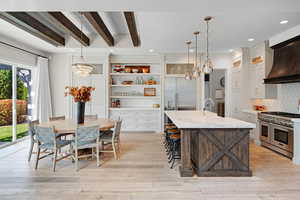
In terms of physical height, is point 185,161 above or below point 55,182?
above

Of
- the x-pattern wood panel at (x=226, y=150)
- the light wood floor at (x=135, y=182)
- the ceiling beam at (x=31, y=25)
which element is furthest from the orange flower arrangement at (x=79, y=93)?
the x-pattern wood panel at (x=226, y=150)

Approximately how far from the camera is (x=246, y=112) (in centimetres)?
494

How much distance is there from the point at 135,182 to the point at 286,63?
13.2ft

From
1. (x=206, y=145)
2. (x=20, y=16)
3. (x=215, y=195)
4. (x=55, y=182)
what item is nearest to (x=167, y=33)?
(x=206, y=145)

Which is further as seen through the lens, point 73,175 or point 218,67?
point 218,67

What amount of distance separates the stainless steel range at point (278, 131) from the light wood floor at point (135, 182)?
0.27 metres

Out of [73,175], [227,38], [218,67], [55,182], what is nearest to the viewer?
[55,182]

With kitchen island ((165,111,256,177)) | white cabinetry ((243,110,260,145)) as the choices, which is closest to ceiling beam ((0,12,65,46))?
kitchen island ((165,111,256,177))

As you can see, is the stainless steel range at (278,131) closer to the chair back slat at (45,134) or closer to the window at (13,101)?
the chair back slat at (45,134)

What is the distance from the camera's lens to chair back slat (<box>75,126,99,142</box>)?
9.77 ft

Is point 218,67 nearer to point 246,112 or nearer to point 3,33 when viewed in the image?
point 246,112

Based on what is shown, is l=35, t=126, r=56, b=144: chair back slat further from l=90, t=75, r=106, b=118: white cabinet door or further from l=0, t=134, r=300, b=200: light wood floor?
l=90, t=75, r=106, b=118: white cabinet door

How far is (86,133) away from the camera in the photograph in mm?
3029

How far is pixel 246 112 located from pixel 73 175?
454 centimetres
